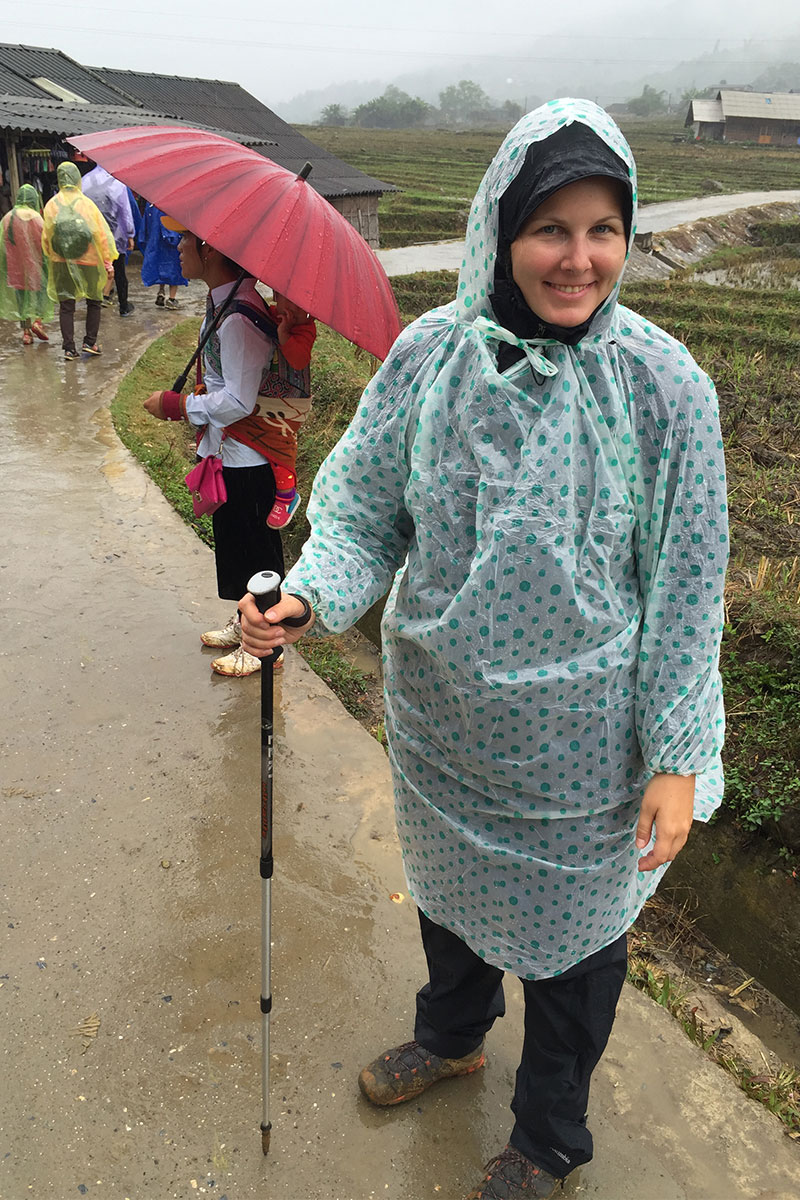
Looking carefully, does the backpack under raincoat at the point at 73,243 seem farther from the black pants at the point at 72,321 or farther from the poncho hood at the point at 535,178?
the poncho hood at the point at 535,178

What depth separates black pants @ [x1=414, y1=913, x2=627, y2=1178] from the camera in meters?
1.65

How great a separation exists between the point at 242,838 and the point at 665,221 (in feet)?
82.5

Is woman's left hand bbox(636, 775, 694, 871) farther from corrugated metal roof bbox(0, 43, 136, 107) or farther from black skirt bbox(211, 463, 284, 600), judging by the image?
corrugated metal roof bbox(0, 43, 136, 107)

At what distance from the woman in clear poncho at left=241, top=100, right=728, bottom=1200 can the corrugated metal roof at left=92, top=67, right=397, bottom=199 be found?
1644cm

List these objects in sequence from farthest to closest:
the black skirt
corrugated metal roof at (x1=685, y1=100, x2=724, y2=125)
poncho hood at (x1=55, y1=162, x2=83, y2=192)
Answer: corrugated metal roof at (x1=685, y1=100, x2=724, y2=125) < poncho hood at (x1=55, y1=162, x2=83, y2=192) < the black skirt

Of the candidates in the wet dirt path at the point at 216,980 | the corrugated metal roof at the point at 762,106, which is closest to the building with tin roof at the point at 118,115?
the wet dirt path at the point at 216,980

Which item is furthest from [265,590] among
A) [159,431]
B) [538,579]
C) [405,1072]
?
[159,431]

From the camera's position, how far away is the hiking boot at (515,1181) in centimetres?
171

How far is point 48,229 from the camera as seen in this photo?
7230mm

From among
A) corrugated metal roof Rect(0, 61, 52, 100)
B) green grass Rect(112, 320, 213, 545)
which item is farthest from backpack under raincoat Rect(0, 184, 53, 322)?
corrugated metal roof Rect(0, 61, 52, 100)

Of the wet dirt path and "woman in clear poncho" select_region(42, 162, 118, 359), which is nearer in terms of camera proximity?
the wet dirt path

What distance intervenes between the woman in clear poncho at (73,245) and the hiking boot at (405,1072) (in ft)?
22.4

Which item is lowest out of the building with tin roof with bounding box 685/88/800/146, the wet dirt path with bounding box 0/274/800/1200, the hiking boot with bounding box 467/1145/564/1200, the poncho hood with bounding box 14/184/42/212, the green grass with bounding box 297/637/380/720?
the green grass with bounding box 297/637/380/720

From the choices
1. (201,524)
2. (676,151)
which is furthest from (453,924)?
(676,151)
